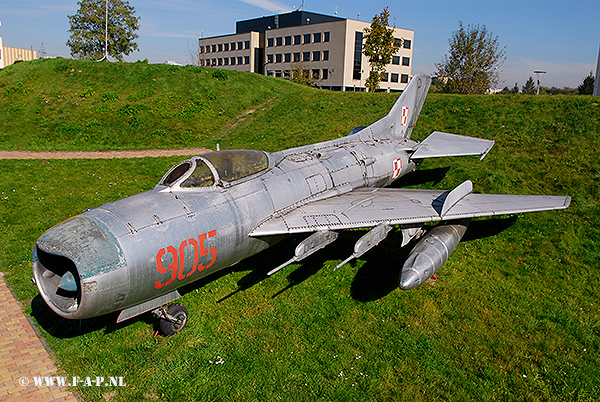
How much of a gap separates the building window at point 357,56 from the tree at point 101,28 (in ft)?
124

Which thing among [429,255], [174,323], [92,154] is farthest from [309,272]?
[92,154]

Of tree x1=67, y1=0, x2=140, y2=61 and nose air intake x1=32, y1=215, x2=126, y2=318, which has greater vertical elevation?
tree x1=67, y1=0, x2=140, y2=61

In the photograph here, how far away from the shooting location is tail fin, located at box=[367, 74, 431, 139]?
15.5m

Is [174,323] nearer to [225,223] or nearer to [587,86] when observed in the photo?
[225,223]

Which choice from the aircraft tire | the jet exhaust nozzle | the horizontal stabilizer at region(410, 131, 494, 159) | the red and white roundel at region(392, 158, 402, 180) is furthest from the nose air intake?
the horizontal stabilizer at region(410, 131, 494, 159)

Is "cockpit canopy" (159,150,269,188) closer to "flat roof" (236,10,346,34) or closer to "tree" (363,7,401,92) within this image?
"tree" (363,7,401,92)

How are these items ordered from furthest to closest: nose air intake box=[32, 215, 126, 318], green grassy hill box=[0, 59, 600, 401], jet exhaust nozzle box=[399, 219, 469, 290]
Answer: jet exhaust nozzle box=[399, 219, 469, 290]
green grassy hill box=[0, 59, 600, 401]
nose air intake box=[32, 215, 126, 318]

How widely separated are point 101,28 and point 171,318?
2280 inches

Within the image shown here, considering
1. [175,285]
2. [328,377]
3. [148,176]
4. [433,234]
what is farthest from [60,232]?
[148,176]

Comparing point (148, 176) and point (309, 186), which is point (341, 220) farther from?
point (148, 176)

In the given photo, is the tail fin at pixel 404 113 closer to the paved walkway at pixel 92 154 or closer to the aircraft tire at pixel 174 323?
the aircraft tire at pixel 174 323

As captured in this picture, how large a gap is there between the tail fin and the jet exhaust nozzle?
6.32 metres

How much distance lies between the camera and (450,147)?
14.3 metres

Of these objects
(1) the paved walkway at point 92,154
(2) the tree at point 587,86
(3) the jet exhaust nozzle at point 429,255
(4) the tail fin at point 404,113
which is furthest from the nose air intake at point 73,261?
(2) the tree at point 587,86
